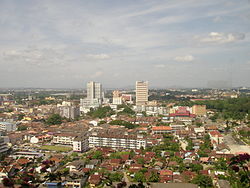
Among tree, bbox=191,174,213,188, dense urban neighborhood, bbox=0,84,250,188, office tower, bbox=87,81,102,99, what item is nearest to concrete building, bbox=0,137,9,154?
dense urban neighborhood, bbox=0,84,250,188

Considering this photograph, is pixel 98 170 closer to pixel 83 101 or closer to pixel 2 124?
pixel 2 124

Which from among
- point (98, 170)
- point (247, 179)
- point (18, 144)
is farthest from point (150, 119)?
point (247, 179)

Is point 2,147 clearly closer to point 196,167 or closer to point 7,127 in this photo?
point 7,127

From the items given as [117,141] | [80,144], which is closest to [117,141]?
[117,141]

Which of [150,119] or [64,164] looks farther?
[150,119]

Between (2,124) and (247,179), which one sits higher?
(247,179)

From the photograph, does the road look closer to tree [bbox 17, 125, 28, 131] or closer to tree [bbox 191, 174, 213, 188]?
tree [bbox 191, 174, 213, 188]

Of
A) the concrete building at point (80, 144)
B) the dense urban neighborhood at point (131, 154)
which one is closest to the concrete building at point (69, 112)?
the dense urban neighborhood at point (131, 154)
